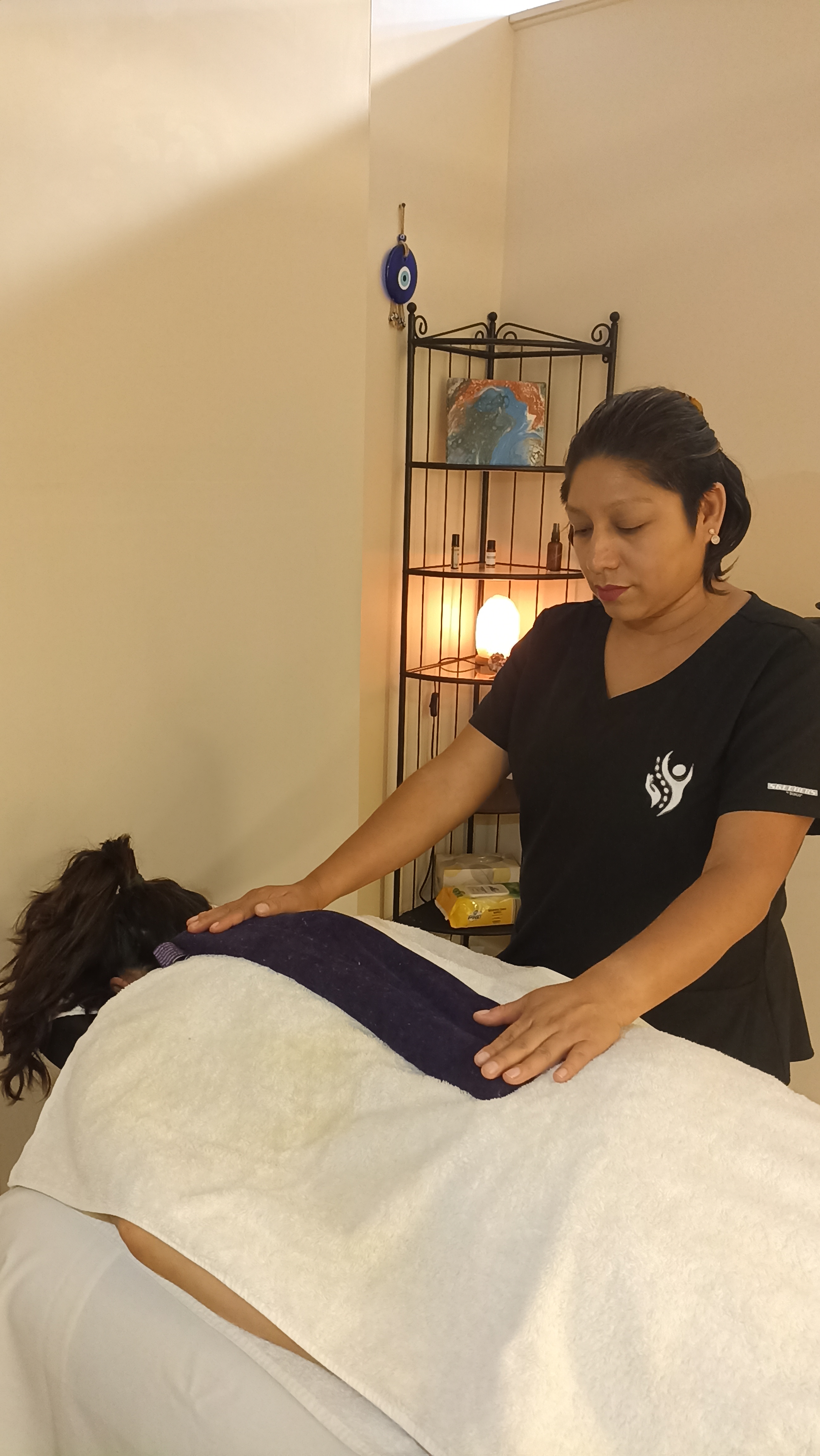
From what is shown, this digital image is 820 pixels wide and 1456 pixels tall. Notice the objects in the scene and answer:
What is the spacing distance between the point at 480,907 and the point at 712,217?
1.63m

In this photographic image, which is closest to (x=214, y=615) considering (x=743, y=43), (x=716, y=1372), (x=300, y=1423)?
(x=300, y=1423)

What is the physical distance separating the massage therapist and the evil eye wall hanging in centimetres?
122

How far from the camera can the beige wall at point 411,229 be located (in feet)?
7.70

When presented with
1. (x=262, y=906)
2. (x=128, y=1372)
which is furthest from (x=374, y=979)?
(x=128, y=1372)

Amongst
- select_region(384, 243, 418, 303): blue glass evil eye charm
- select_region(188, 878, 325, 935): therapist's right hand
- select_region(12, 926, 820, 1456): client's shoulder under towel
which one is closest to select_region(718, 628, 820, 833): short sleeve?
select_region(12, 926, 820, 1456): client's shoulder under towel

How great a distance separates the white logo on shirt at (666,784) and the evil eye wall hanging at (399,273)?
1.51 metres

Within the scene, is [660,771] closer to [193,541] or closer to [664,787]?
[664,787]

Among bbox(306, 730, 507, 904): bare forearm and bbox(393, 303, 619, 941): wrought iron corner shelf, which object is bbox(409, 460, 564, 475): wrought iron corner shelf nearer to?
bbox(393, 303, 619, 941): wrought iron corner shelf

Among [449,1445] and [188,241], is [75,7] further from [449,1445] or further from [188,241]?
[449,1445]

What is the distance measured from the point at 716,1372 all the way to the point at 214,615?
1.41 metres

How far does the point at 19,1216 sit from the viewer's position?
1160mm

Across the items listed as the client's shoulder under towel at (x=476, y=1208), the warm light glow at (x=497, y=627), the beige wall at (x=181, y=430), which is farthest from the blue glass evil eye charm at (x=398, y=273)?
the client's shoulder under towel at (x=476, y=1208)

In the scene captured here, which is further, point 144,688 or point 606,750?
point 144,688

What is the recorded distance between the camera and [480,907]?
8.63 feet
